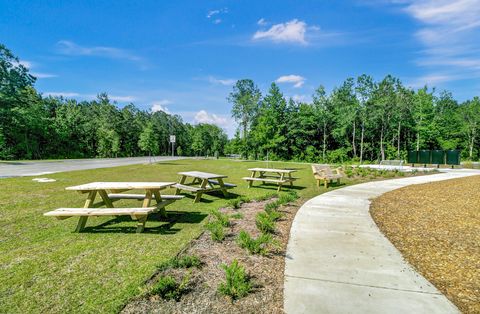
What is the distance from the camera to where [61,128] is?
42250 mm

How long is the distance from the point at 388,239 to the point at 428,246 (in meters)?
0.59

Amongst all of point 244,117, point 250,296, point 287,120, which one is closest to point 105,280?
point 250,296

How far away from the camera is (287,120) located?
1636 inches

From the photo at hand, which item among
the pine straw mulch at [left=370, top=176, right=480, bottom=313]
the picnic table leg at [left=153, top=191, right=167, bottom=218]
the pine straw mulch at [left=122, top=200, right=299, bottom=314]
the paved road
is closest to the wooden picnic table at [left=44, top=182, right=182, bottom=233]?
the picnic table leg at [left=153, top=191, right=167, bottom=218]

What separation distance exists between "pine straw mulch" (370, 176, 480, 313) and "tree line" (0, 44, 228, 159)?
25747mm

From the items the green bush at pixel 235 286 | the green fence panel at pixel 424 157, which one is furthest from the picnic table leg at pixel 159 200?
→ the green fence panel at pixel 424 157

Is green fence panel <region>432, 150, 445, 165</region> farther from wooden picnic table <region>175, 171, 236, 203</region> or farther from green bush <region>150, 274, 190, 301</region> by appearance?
green bush <region>150, 274, 190, 301</region>

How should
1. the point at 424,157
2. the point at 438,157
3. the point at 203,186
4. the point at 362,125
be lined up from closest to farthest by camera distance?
the point at 203,186
the point at 438,157
the point at 424,157
the point at 362,125

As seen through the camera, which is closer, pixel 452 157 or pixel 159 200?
pixel 159 200

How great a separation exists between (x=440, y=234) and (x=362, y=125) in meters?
35.7

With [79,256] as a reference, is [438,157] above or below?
above

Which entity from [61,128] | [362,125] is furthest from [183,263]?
[61,128]

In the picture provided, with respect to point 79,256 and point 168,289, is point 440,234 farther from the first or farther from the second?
point 79,256

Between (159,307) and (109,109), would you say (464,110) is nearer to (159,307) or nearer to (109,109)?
(159,307)
